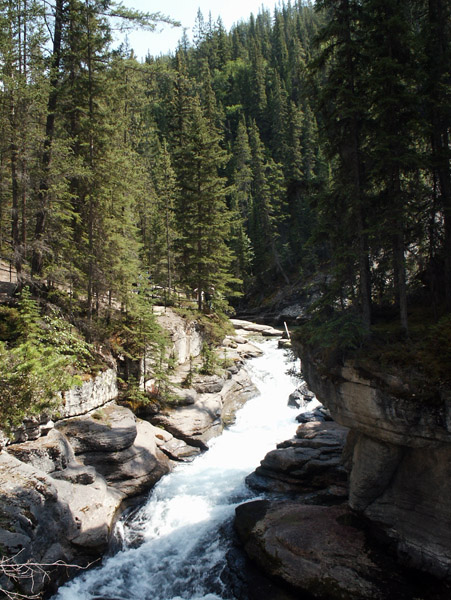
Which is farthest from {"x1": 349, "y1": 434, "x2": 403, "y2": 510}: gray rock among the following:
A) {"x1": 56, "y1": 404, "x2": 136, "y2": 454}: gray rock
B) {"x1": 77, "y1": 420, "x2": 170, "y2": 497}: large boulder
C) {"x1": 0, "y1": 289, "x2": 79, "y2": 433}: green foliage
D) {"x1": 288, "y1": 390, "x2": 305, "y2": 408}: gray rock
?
{"x1": 288, "y1": 390, "x2": 305, "y2": 408}: gray rock

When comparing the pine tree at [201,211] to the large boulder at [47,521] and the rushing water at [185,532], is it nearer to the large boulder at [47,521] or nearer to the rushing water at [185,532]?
the rushing water at [185,532]

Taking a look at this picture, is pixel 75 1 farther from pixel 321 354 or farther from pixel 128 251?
pixel 321 354

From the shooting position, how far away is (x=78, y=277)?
15742 millimetres

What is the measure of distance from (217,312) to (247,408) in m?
7.23

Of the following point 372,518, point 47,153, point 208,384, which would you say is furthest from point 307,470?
point 47,153

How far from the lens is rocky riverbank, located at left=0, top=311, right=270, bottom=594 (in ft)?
30.0

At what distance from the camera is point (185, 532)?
11.9 m

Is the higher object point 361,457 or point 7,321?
point 7,321

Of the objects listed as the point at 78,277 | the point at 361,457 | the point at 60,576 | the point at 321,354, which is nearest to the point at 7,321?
the point at 78,277

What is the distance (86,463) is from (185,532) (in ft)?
13.7

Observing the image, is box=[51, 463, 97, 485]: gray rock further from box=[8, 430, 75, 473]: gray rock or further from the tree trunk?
the tree trunk

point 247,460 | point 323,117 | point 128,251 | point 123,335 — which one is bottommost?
point 247,460

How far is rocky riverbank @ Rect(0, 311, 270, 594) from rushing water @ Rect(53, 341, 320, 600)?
642mm

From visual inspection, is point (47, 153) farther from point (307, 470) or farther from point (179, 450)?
point (307, 470)
